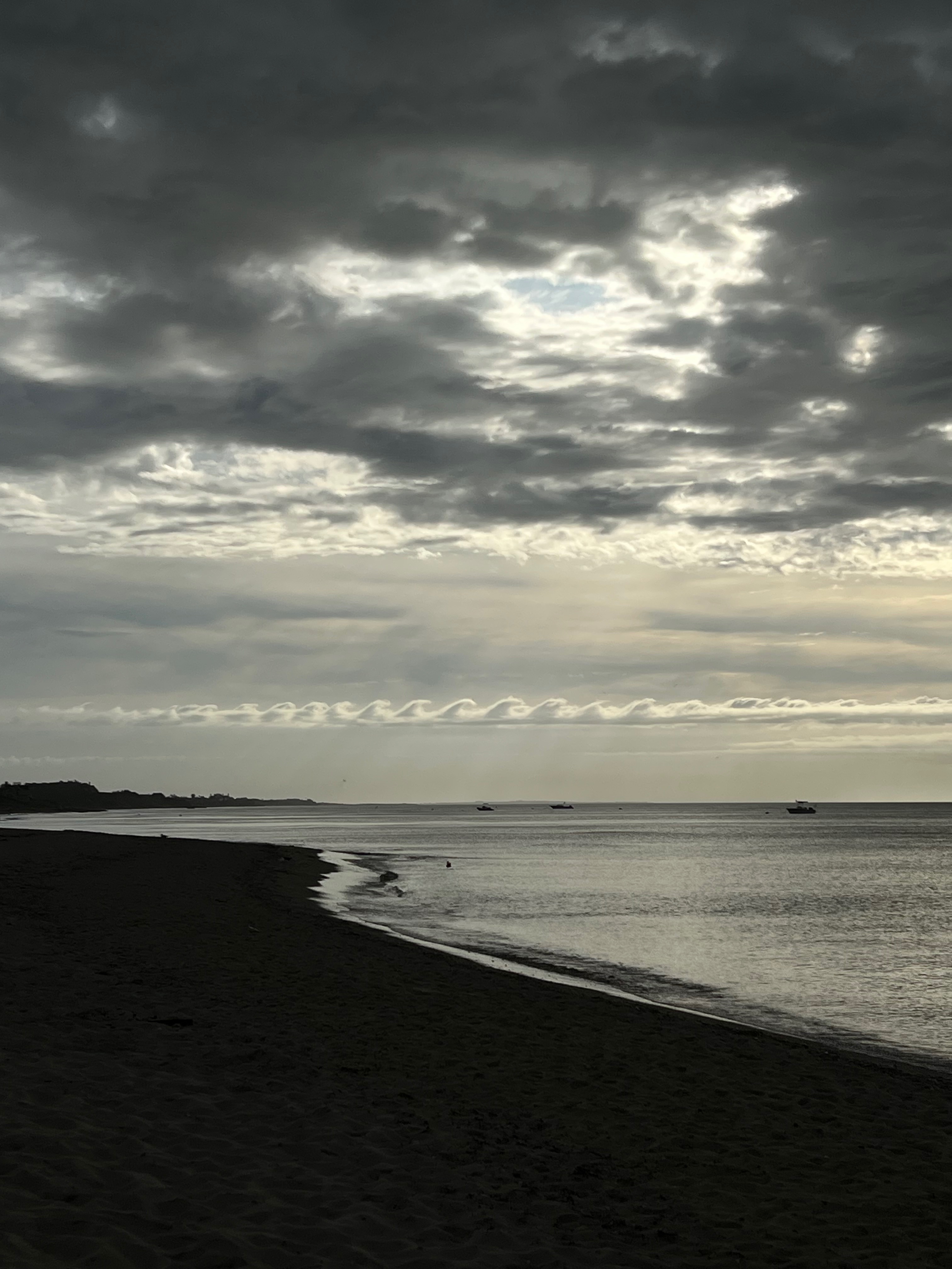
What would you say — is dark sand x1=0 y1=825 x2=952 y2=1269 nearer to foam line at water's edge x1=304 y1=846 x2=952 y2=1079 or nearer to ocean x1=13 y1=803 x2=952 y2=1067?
foam line at water's edge x1=304 y1=846 x2=952 y2=1079

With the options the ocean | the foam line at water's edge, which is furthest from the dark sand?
the ocean

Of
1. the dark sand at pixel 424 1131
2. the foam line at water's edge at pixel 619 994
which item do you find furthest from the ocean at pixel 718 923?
the dark sand at pixel 424 1131

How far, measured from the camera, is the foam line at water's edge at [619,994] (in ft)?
64.1

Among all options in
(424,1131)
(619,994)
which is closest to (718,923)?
(619,994)

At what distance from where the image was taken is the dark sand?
889 centimetres

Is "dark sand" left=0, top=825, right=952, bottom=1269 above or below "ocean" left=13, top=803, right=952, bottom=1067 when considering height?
above

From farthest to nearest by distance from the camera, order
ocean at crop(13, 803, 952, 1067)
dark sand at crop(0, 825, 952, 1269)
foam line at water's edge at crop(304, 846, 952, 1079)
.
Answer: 1. ocean at crop(13, 803, 952, 1067)
2. foam line at water's edge at crop(304, 846, 952, 1079)
3. dark sand at crop(0, 825, 952, 1269)

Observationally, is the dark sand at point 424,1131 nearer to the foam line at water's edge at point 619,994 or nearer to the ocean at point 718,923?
the foam line at water's edge at point 619,994

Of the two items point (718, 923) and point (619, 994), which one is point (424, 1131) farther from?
point (718, 923)

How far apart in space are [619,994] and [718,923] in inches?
786

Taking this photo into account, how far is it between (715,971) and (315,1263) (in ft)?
83.8

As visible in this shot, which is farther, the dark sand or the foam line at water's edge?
the foam line at water's edge

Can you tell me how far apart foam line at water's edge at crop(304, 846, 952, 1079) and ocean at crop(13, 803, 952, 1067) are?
18 centimetres

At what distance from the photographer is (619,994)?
25828mm
